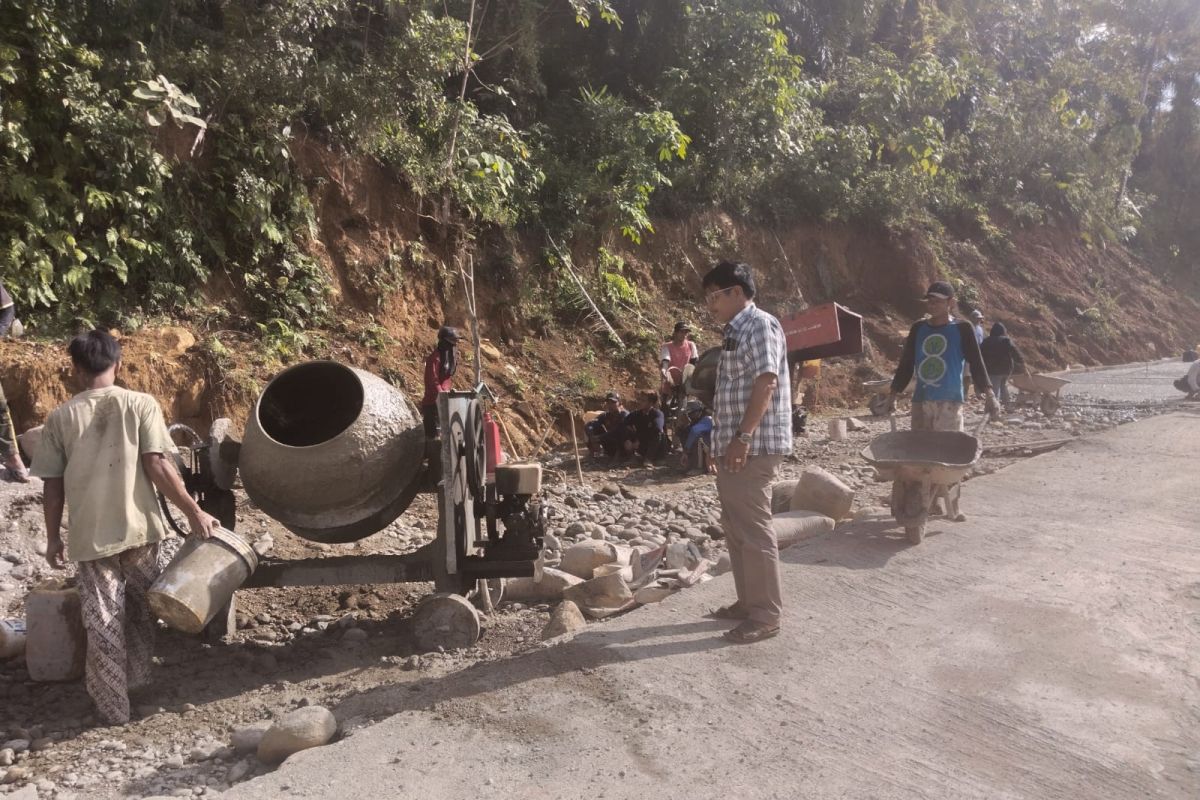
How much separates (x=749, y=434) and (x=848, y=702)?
122 centimetres

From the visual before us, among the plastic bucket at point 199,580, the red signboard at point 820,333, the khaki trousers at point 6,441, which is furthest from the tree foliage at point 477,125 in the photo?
the plastic bucket at point 199,580

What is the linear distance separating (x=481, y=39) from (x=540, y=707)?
13.3 m

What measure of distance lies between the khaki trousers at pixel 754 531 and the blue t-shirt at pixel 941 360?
9.32ft

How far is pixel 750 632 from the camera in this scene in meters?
4.47

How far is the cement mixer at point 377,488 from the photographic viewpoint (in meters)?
4.83

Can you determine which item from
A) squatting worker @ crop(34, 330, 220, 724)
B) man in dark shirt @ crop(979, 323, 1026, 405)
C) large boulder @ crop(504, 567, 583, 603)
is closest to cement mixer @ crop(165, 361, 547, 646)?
squatting worker @ crop(34, 330, 220, 724)

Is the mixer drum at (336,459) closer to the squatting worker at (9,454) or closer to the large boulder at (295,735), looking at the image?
the large boulder at (295,735)

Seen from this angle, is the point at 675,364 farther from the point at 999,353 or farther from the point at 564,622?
the point at 564,622

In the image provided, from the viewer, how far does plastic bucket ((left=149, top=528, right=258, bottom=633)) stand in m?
4.14

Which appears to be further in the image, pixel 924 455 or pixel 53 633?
pixel 924 455

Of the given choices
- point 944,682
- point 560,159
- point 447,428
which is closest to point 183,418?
point 447,428

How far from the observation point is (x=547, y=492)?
9.20 m

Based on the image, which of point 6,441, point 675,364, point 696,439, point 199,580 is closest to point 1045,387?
point 675,364

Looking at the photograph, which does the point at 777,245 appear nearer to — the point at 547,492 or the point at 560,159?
the point at 560,159
